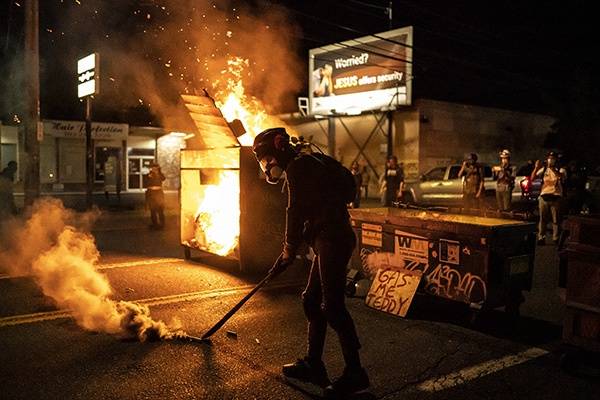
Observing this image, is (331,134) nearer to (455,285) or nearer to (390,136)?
(390,136)

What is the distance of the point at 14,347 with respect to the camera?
4.92 meters

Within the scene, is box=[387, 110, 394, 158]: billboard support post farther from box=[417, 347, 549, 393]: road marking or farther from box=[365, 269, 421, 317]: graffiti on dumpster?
box=[417, 347, 549, 393]: road marking

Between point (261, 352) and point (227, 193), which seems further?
point (227, 193)

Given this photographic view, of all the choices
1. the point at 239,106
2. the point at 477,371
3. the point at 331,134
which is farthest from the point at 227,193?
the point at 331,134

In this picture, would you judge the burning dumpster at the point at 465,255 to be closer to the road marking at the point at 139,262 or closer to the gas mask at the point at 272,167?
the gas mask at the point at 272,167

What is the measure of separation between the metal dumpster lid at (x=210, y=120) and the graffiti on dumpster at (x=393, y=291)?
307cm

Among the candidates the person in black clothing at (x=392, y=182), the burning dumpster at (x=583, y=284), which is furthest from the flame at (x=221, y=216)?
the person in black clothing at (x=392, y=182)

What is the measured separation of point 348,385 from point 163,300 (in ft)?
11.4

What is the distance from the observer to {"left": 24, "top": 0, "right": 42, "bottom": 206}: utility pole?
41.6 ft

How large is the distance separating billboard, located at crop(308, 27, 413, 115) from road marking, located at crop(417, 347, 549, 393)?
18540mm

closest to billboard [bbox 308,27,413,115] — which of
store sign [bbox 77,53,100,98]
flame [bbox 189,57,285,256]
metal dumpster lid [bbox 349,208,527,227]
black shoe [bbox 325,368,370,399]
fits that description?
store sign [bbox 77,53,100,98]

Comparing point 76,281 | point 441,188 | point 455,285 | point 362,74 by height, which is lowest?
point 76,281

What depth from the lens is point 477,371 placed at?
4520 mm

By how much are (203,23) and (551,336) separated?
27.9 ft
